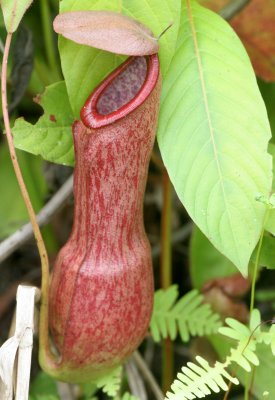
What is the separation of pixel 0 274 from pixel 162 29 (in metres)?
0.93

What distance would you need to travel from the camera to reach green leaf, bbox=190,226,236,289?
161 cm

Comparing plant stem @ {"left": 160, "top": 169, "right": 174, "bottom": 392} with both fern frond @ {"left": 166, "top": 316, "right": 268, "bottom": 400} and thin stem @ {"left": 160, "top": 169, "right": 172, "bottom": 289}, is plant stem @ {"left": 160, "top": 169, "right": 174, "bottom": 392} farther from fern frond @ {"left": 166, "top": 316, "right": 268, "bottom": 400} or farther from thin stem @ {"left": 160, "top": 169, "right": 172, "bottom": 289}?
fern frond @ {"left": 166, "top": 316, "right": 268, "bottom": 400}

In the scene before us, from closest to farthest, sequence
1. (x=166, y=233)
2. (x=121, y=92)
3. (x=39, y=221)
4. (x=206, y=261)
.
Result: (x=121, y=92), (x=39, y=221), (x=166, y=233), (x=206, y=261)

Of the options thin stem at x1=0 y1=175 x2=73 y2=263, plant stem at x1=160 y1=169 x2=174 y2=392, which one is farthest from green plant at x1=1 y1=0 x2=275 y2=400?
plant stem at x1=160 y1=169 x2=174 y2=392

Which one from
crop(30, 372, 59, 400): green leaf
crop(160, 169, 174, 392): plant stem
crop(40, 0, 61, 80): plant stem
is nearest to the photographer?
crop(160, 169, 174, 392): plant stem

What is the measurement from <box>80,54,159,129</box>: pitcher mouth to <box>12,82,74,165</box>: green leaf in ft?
0.32

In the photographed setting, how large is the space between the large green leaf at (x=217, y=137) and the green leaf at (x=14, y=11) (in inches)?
10.2

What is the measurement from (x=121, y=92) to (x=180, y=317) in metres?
0.49

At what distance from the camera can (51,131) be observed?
→ 3.79ft

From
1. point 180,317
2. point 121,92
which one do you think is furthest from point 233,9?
point 180,317

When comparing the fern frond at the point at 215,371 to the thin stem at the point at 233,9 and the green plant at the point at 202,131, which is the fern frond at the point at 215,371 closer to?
the green plant at the point at 202,131

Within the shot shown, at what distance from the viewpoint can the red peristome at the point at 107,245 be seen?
103cm

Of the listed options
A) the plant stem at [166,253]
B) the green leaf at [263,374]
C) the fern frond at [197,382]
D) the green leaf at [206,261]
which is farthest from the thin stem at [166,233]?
the fern frond at [197,382]

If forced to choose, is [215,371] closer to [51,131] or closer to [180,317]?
[180,317]
